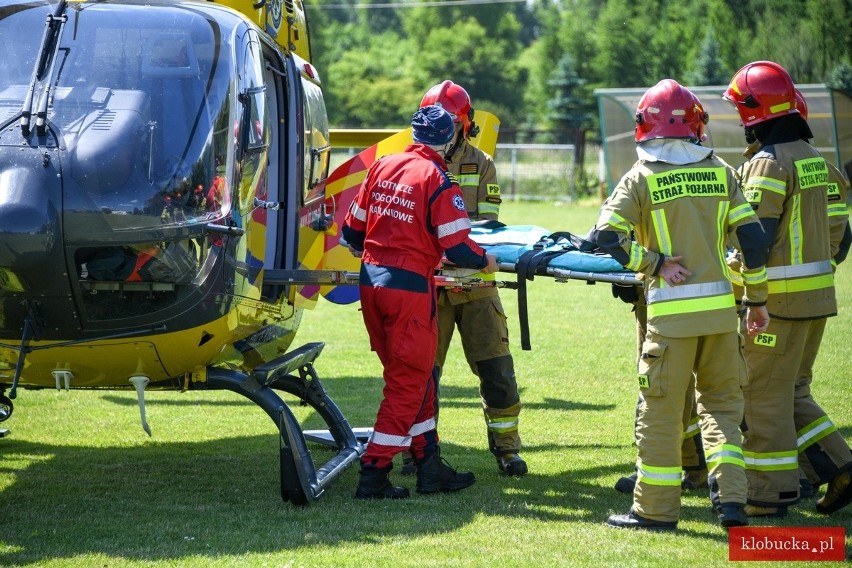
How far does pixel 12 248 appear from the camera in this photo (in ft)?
15.0

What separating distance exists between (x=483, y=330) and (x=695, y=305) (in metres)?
1.75

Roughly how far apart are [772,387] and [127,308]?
315cm

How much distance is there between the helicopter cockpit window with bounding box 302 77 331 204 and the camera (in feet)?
22.2

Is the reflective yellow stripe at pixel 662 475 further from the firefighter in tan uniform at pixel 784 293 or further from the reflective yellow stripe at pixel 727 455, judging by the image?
the firefighter in tan uniform at pixel 784 293

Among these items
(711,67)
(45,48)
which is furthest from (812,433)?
(711,67)

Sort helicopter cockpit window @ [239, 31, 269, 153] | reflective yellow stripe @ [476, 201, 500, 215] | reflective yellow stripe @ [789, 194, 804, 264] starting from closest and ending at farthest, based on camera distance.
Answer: helicopter cockpit window @ [239, 31, 269, 153], reflective yellow stripe @ [789, 194, 804, 264], reflective yellow stripe @ [476, 201, 500, 215]

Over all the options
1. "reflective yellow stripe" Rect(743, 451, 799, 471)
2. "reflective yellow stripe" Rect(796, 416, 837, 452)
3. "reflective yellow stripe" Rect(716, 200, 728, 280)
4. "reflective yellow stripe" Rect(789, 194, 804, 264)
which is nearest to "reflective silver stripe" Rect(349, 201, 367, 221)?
"reflective yellow stripe" Rect(716, 200, 728, 280)

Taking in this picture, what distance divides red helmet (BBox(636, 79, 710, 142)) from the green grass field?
185cm

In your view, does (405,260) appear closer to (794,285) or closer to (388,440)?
(388,440)

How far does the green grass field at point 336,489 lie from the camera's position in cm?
475

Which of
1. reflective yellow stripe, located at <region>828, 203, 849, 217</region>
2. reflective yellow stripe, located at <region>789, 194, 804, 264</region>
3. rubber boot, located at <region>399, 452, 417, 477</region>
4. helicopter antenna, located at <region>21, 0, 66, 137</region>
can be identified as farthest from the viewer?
rubber boot, located at <region>399, 452, 417, 477</region>

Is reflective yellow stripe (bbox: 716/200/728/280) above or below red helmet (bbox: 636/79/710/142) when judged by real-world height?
below

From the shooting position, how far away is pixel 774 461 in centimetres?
543

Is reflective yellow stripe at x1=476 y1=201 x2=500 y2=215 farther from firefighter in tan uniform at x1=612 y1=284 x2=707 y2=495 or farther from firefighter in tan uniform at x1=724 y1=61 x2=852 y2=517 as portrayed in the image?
firefighter in tan uniform at x1=724 y1=61 x2=852 y2=517
